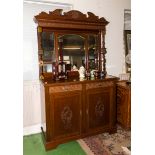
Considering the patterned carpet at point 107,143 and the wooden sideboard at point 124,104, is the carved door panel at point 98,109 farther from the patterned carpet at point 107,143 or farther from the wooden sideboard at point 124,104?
the wooden sideboard at point 124,104

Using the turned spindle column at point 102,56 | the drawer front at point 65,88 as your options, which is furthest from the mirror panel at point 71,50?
the drawer front at point 65,88

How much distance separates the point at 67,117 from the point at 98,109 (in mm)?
546

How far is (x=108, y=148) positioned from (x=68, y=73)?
1.33m

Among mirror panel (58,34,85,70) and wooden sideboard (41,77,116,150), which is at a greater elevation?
mirror panel (58,34,85,70)

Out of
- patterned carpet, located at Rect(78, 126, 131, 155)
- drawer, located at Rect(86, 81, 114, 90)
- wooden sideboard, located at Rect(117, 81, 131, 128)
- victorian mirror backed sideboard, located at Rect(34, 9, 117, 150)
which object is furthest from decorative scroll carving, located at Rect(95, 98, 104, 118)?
wooden sideboard, located at Rect(117, 81, 131, 128)

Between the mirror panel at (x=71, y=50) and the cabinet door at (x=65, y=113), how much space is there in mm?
613

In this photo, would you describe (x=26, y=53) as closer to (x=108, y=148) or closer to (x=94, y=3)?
(x=94, y=3)

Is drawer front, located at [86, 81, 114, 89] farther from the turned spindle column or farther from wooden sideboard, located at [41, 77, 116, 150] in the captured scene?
the turned spindle column

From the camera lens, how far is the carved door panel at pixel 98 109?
282 cm

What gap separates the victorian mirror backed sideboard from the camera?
259 cm

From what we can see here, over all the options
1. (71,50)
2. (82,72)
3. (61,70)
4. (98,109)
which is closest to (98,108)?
(98,109)

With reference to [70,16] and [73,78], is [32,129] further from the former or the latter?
[70,16]

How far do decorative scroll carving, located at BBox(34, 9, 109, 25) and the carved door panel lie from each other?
3.89ft
